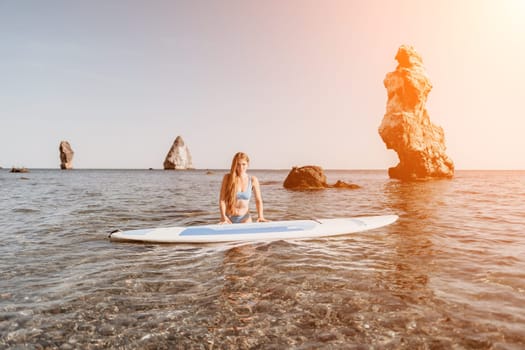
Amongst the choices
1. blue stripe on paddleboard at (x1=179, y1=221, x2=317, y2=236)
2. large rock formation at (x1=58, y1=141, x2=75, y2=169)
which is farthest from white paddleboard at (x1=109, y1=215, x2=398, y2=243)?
large rock formation at (x1=58, y1=141, x2=75, y2=169)

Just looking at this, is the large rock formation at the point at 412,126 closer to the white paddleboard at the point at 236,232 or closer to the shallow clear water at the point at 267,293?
the shallow clear water at the point at 267,293

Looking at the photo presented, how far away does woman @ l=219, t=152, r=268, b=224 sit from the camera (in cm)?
891

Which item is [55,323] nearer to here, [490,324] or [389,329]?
[389,329]

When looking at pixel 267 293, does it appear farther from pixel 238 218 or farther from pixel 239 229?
pixel 238 218

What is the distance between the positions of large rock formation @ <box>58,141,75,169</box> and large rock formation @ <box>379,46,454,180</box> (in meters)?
146

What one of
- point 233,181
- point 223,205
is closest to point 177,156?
point 223,205

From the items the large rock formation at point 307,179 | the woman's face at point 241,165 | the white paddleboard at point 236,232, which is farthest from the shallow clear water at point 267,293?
the large rock formation at point 307,179

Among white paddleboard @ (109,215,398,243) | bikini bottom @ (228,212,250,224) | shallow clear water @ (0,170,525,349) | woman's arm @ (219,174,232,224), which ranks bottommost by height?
shallow clear water @ (0,170,525,349)

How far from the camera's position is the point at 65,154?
149 metres

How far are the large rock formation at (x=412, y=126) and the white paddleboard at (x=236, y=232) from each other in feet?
164

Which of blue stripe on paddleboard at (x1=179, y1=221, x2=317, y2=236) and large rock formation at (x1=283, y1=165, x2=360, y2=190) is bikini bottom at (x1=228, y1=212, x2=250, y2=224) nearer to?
blue stripe on paddleboard at (x1=179, y1=221, x2=317, y2=236)

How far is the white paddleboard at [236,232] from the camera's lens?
8.73 m

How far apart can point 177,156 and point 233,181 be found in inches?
6601

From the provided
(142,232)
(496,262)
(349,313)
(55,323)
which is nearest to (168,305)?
(55,323)
